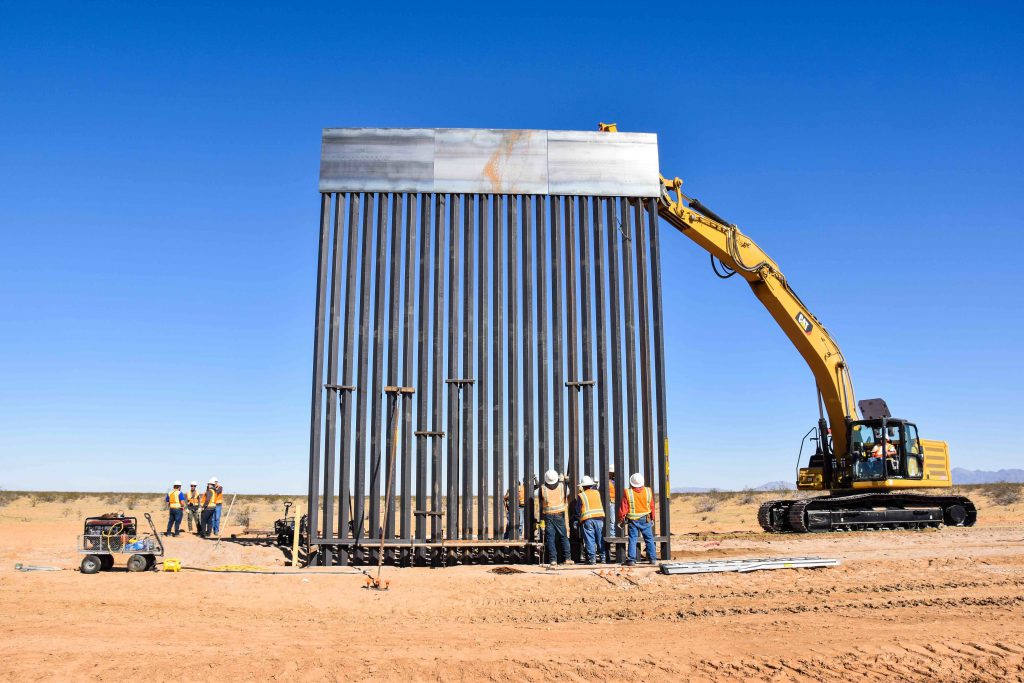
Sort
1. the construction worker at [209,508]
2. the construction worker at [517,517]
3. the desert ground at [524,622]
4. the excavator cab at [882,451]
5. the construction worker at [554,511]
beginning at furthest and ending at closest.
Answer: the excavator cab at [882,451]
the construction worker at [209,508]
the construction worker at [517,517]
the construction worker at [554,511]
the desert ground at [524,622]

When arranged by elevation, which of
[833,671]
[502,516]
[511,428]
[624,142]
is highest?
[624,142]

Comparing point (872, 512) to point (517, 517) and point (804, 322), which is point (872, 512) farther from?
point (517, 517)

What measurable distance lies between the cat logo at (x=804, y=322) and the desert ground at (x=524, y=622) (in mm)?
6847

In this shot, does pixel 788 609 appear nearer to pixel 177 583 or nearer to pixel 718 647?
pixel 718 647

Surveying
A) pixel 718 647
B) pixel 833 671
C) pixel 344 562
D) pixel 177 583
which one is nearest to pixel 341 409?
pixel 344 562

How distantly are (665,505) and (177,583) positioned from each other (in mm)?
8126

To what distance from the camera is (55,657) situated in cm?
816

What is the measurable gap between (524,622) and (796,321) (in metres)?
13.8

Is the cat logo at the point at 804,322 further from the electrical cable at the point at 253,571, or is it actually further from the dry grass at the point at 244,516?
the dry grass at the point at 244,516

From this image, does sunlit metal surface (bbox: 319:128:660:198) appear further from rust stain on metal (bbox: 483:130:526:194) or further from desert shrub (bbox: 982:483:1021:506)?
desert shrub (bbox: 982:483:1021:506)

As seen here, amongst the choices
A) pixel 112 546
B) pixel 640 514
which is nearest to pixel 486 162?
pixel 640 514

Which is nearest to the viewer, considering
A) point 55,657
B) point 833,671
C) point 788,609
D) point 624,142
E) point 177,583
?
point 833,671

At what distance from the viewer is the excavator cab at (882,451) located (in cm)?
2077

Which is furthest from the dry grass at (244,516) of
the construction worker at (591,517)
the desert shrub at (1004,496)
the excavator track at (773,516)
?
the desert shrub at (1004,496)
